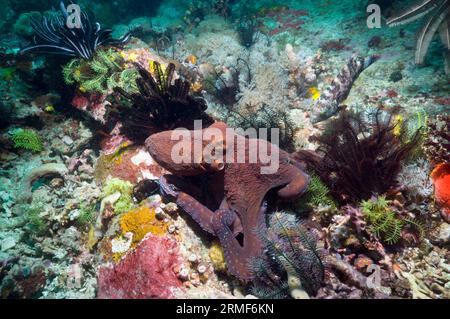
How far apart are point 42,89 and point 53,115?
0.79 meters

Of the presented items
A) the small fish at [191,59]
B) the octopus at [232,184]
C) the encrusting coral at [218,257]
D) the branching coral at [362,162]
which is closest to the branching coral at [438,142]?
the branching coral at [362,162]

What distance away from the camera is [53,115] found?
6113 mm

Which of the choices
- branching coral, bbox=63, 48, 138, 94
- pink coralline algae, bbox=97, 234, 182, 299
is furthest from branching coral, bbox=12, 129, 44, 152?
pink coralline algae, bbox=97, 234, 182, 299

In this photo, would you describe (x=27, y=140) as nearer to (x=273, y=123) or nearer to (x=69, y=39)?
(x=69, y=39)

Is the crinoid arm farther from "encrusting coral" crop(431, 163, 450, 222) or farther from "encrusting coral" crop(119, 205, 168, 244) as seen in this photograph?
"encrusting coral" crop(119, 205, 168, 244)

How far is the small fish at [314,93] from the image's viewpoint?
6.38 meters

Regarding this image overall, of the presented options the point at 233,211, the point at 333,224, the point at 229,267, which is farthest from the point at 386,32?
the point at 229,267

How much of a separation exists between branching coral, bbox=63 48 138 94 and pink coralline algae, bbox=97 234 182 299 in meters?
3.18

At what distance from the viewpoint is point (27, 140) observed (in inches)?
218

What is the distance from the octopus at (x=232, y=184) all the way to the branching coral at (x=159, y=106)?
3.98 ft

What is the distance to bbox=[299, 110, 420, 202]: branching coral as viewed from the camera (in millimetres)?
3523

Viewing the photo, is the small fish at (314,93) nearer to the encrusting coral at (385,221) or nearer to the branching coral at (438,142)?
the branching coral at (438,142)

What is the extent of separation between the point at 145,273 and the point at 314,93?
523cm

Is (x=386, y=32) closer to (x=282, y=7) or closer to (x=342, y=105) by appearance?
(x=342, y=105)
